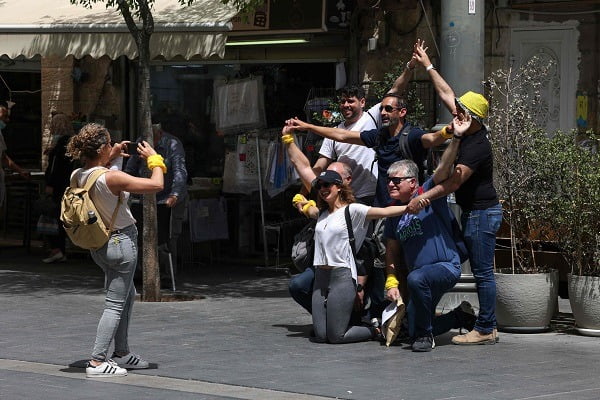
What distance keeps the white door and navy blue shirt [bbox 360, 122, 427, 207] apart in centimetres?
375

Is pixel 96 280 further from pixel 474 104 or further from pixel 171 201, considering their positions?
pixel 474 104

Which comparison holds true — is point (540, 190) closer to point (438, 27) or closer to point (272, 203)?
point (438, 27)

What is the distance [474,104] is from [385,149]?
846 millimetres

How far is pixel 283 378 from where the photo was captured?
8.31m

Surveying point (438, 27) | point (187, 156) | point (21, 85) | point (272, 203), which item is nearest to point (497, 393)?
point (438, 27)

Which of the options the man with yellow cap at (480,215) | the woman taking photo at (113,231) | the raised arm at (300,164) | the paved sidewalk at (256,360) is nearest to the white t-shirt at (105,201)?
the woman taking photo at (113,231)

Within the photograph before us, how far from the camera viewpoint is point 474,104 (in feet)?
31.3

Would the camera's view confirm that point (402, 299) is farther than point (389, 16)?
No

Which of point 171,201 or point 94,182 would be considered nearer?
point 94,182

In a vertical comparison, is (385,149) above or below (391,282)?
above

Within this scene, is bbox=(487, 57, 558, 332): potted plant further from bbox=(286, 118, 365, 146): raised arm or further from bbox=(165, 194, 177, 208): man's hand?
bbox=(165, 194, 177, 208): man's hand

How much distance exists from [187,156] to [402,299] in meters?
7.23

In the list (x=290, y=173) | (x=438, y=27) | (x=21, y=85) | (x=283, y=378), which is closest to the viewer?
(x=283, y=378)

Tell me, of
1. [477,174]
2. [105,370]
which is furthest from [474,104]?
[105,370]
